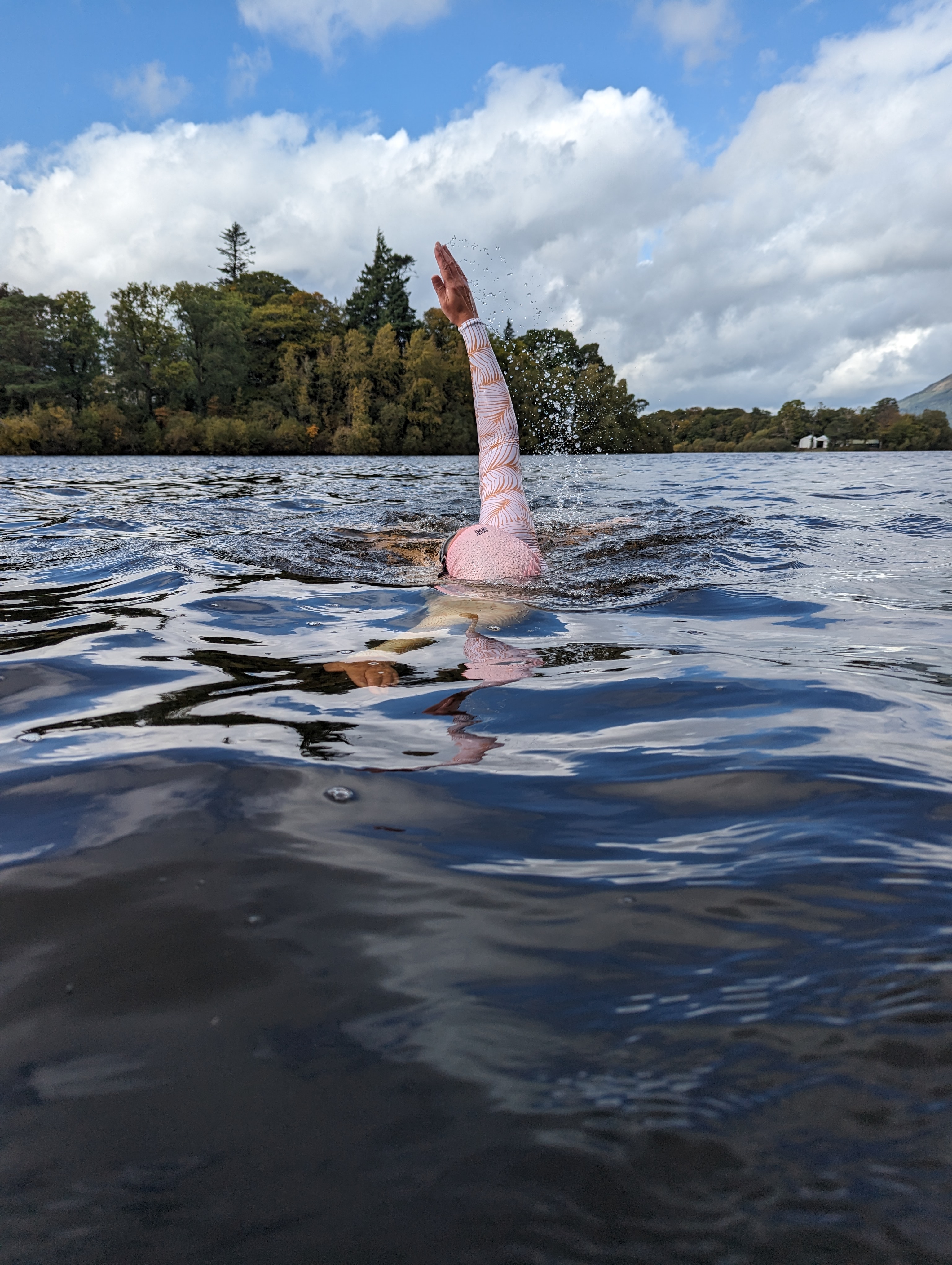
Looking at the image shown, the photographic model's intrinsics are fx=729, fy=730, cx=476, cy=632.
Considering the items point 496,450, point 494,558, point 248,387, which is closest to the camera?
point 494,558

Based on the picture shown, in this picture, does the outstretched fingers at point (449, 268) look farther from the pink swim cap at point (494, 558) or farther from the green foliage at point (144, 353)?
the green foliage at point (144, 353)

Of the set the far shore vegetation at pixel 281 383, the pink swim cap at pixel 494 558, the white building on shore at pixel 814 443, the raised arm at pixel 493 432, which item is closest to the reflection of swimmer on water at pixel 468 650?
the pink swim cap at pixel 494 558

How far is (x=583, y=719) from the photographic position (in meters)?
2.09

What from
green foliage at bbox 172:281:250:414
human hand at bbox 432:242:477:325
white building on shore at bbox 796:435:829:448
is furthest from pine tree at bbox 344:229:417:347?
human hand at bbox 432:242:477:325

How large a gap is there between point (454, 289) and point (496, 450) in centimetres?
119

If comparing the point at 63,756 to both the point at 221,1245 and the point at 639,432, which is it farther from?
the point at 639,432

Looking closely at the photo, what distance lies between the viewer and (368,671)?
2547mm

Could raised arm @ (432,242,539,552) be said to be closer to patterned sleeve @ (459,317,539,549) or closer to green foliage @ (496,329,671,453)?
patterned sleeve @ (459,317,539,549)

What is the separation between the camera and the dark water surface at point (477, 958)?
0.72 metres

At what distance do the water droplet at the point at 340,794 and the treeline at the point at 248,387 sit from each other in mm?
38363

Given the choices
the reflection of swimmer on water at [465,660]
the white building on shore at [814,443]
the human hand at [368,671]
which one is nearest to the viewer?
the reflection of swimmer on water at [465,660]

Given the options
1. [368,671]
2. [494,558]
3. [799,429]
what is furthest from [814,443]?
[368,671]

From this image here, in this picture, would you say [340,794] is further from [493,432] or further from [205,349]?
[205,349]

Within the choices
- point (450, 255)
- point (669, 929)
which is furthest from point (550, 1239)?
point (450, 255)
